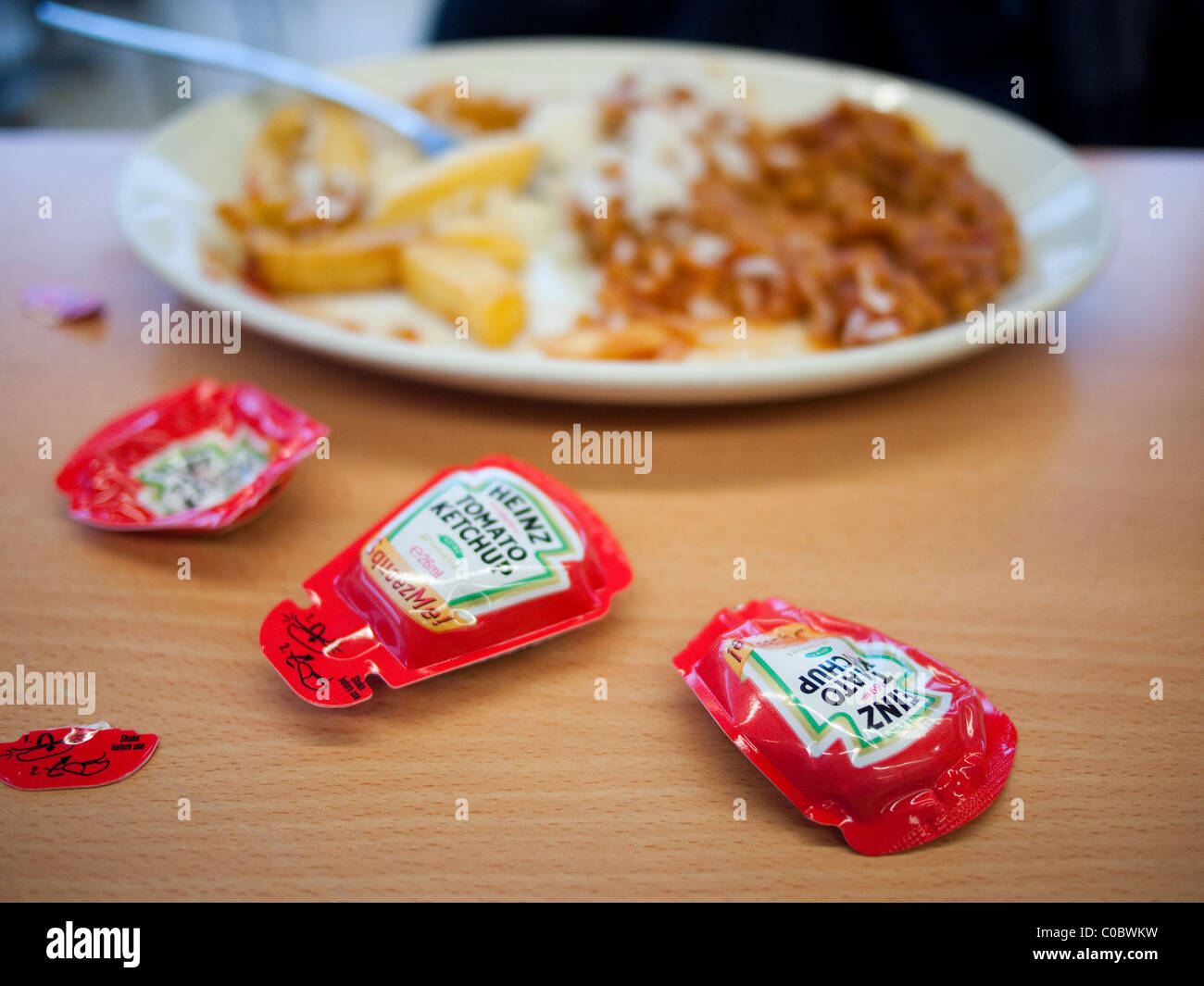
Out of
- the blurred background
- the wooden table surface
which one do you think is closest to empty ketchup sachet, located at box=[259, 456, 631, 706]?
the wooden table surface

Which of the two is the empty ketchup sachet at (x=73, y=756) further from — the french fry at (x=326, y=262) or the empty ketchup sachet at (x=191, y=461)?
the french fry at (x=326, y=262)

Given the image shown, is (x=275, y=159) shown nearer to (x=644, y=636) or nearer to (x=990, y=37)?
(x=644, y=636)

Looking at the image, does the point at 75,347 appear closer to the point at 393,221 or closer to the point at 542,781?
the point at 393,221

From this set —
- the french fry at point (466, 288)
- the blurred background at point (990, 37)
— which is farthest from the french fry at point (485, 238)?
the blurred background at point (990, 37)
